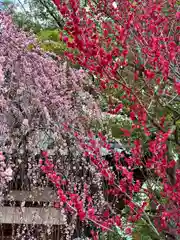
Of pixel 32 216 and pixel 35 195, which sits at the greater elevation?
pixel 35 195

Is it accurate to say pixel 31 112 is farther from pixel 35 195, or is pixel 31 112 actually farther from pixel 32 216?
pixel 32 216

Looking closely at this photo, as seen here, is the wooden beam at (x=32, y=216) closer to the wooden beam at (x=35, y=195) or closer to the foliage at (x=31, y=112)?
the wooden beam at (x=35, y=195)

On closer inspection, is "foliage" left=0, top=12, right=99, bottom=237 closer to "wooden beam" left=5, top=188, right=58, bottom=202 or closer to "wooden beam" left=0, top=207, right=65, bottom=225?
"wooden beam" left=5, top=188, right=58, bottom=202

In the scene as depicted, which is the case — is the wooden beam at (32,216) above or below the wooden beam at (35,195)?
below

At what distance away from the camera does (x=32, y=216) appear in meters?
3.87

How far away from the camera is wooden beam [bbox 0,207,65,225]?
371 centimetres

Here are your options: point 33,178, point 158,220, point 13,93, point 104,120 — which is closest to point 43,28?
point 104,120

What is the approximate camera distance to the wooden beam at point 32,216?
12.2ft

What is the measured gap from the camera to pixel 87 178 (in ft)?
14.0

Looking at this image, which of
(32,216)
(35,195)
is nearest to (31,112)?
A: (35,195)

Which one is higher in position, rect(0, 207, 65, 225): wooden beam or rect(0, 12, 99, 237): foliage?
rect(0, 12, 99, 237): foliage

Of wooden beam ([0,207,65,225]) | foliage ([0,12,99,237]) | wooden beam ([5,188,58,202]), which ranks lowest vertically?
wooden beam ([0,207,65,225])

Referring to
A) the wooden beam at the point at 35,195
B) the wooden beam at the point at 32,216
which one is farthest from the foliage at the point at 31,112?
the wooden beam at the point at 32,216

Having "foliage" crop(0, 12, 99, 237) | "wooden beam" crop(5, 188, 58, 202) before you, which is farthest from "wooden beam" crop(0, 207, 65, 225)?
"foliage" crop(0, 12, 99, 237)
